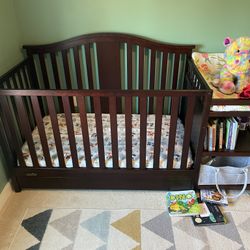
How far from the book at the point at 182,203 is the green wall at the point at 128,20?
3.96ft

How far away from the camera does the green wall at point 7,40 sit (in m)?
1.68

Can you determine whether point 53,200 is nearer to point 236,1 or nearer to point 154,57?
point 154,57

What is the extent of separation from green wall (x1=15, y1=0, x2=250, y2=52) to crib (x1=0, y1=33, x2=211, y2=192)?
8cm

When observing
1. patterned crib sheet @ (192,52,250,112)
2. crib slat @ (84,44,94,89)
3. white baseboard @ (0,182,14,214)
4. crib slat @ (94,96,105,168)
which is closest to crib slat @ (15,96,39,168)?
white baseboard @ (0,182,14,214)

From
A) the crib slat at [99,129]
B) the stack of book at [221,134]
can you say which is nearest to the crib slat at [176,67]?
the stack of book at [221,134]

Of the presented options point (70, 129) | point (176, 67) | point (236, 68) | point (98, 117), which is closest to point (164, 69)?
point (176, 67)

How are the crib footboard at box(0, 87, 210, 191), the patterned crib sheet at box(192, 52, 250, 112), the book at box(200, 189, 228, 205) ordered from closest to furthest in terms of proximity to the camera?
the crib footboard at box(0, 87, 210, 191), the book at box(200, 189, 228, 205), the patterned crib sheet at box(192, 52, 250, 112)

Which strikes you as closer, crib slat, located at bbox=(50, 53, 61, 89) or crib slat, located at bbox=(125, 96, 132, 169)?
crib slat, located at bbox=(125, 96, 132, 169)

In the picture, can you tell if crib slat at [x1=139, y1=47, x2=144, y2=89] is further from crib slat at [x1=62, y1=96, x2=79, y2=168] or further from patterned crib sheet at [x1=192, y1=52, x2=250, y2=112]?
crib slat at [x1=62, y1=96, x2=79, y2=168]

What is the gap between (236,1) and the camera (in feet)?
5.86

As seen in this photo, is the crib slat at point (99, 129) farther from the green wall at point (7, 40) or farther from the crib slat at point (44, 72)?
the crib slat at point (44, 72)

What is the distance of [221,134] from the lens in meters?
1.53

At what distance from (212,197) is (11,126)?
1.46 m

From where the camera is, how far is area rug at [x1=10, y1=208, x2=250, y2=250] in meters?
1.40
